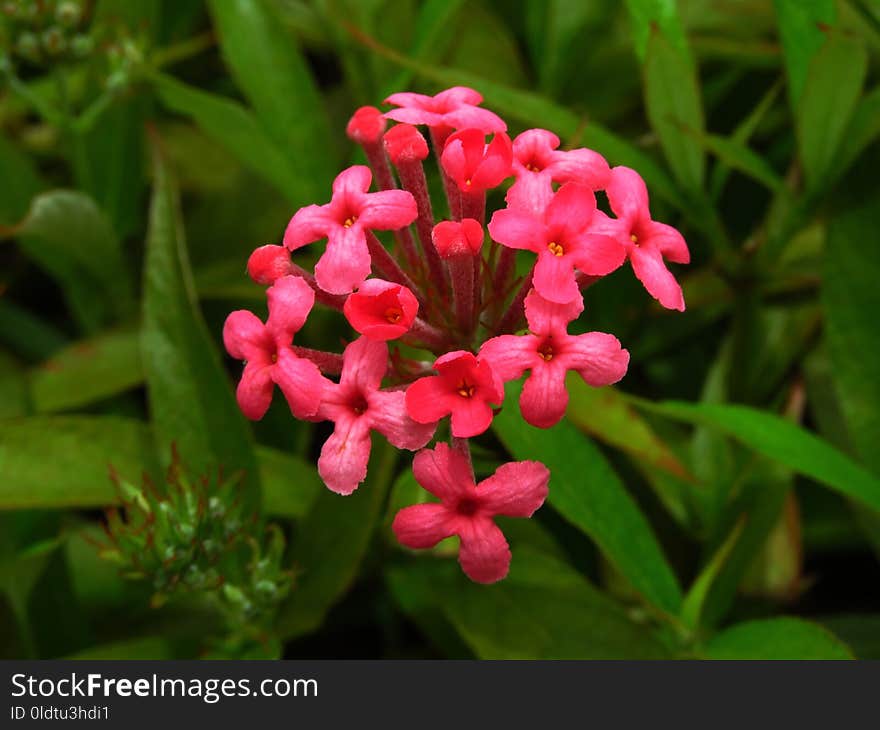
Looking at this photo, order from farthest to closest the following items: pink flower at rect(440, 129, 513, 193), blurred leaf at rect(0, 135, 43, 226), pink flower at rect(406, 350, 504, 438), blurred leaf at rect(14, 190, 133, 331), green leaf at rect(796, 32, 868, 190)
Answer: blurred leaf at rect(0, 135, 43, 226) → blurred leaf at rect(14, 190, 133, 331) → green leaf at rect(796, 32, 868, 190) → pink flower at rect(440, 129, 513, 193) → pink flower at rect(406, 350, 504, 438)

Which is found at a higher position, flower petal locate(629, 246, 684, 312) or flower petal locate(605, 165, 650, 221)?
flower petal locate(605, 165, 650, 221)

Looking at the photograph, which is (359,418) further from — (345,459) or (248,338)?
(248,338)

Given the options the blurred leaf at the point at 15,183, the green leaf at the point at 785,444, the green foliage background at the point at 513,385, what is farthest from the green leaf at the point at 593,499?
the blurred leaf at the point at 15,183

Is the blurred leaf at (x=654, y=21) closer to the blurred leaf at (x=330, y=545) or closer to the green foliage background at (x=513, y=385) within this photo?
the green foliage background at (x=513, y=385)

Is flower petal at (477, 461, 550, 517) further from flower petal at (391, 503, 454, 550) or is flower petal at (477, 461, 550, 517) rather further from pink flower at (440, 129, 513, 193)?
pink flower at (440, 129, 513, 193)

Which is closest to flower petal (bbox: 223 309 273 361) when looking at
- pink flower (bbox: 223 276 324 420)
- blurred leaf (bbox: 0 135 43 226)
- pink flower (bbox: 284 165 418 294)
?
pink flower (bbox: 223 276 324 420)

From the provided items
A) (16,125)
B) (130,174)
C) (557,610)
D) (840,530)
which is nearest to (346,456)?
(557,610)
